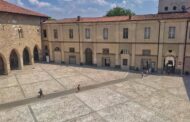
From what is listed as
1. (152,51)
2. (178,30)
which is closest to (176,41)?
(178,30)

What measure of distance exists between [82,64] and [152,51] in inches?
570

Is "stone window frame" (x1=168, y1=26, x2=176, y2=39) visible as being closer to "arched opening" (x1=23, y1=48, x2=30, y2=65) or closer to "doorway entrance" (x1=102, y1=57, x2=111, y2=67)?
"doorway entrance" (x1=102, y1=57, x2=111, y2=67)

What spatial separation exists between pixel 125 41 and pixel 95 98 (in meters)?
15.2

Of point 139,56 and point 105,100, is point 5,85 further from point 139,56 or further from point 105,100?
point 139,56

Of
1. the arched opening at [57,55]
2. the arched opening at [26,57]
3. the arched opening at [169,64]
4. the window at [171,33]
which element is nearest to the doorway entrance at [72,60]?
the arched opening at [57,55]

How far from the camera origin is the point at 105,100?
54.3 ft

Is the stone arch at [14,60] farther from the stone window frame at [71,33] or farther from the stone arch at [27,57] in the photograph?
the stone window frame at [71,33]

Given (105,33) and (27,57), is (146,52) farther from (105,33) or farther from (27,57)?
(27,57)

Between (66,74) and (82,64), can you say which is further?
(82,64)

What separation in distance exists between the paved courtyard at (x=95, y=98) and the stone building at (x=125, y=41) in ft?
12.2

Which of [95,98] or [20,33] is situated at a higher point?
[20,33]

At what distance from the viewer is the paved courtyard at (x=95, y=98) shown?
44.4ft

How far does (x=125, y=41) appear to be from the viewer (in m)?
29.0

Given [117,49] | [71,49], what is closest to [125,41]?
[117,49]
